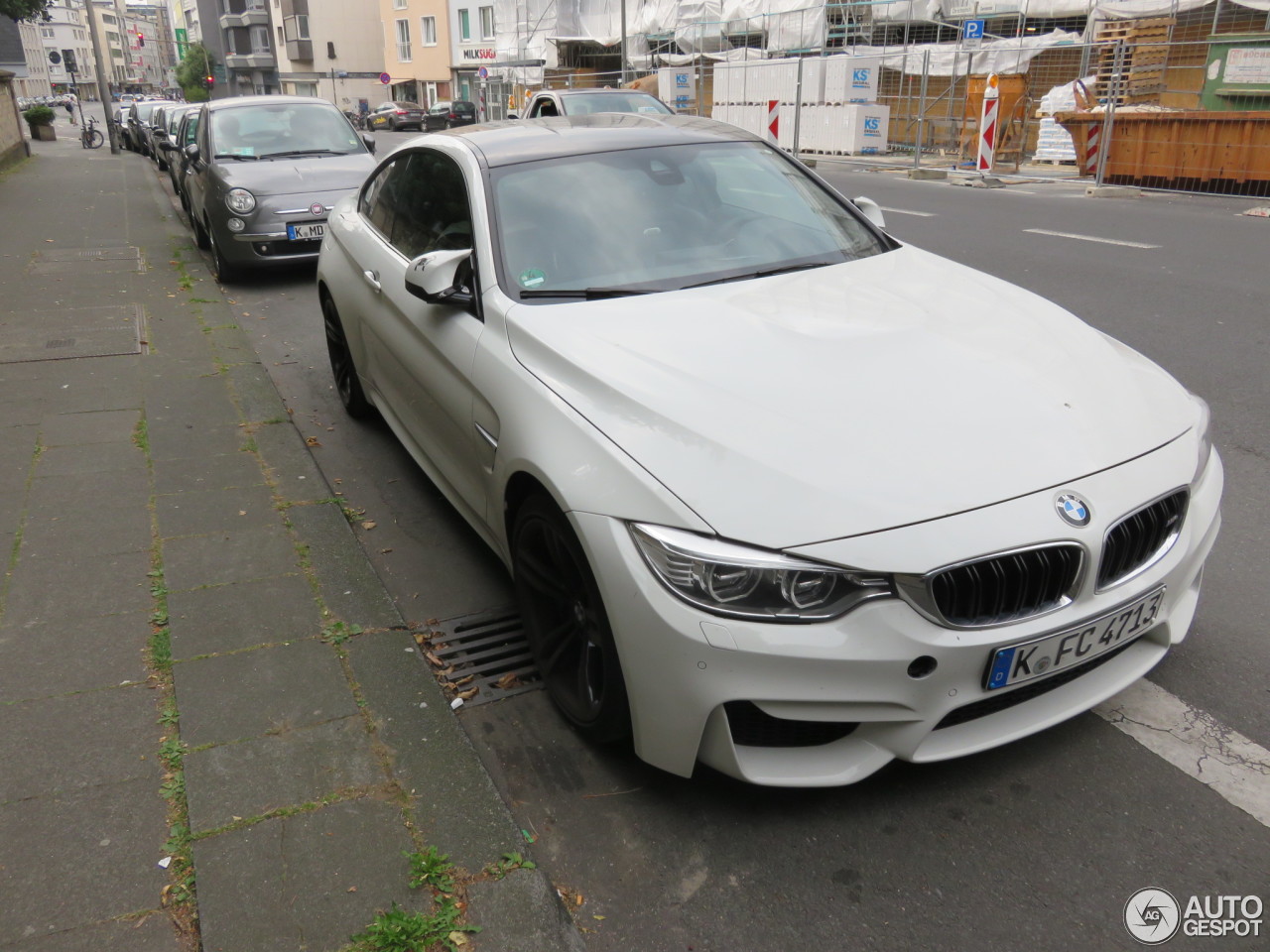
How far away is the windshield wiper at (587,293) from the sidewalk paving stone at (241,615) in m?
1.34

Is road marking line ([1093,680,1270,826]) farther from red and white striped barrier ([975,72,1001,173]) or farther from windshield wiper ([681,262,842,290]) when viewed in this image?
red and white striped barrier ([975,72,1001,173])

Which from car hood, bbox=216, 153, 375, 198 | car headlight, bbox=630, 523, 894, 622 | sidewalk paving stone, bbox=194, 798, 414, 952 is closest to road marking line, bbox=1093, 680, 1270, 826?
car headlight, bbox=630, 523, 894, 622

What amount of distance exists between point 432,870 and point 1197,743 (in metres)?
2.04

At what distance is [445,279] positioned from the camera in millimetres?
3537

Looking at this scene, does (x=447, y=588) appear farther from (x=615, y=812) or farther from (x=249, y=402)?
(x=249, y=402)

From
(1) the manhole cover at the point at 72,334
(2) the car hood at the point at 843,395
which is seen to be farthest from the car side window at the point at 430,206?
(1) the manhole cover at the point at 72,334

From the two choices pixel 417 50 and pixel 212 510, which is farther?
pixel 417 50

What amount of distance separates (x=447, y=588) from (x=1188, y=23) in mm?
22624

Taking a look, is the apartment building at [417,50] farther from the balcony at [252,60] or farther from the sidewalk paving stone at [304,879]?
the sidewalk paving stone at [304,879]

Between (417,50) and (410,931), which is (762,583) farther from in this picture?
(417,50)

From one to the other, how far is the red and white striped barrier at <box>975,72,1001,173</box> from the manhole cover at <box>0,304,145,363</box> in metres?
13.9

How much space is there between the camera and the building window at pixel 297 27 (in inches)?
2803

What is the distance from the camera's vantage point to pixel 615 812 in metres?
2.68

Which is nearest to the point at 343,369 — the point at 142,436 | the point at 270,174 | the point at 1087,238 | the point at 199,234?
the point at 142,436
